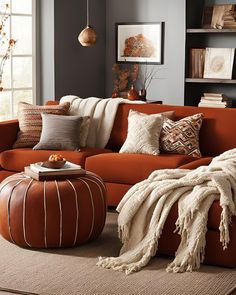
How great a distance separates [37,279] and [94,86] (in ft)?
16.5

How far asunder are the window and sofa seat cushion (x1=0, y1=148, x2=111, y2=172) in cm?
181

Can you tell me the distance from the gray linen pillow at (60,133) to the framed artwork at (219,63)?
239 centimetres

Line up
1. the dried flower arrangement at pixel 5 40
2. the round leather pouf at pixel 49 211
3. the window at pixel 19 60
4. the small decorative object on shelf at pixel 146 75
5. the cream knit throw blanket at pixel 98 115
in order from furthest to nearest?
the small decorative object on shelf at pixel 146 75 → the window at pixel 19 60 → the dried flower arrangement at pixel 5 40 → the cream knit throw blanket at pixel 98 115 → the round leather pouf at pixel 49 211

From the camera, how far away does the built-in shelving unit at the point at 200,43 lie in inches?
Answer: 332

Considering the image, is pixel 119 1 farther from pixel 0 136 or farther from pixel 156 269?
pixel 156 269

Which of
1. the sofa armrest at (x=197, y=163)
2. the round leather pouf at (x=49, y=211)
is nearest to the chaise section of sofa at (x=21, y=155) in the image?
the sofa armrest at (x=197, y=163)

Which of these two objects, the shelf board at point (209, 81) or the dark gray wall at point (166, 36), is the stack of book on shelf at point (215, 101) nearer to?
the shelf board at point (209, 81)

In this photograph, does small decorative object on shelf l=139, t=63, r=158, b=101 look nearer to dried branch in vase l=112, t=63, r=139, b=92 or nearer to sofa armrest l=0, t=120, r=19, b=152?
dried branch in vase l=112, t=63, r=139, b=92

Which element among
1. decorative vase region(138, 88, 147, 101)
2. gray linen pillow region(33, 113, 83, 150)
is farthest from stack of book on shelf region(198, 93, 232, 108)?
gray linen pillow region(33, 113, 83, 150)

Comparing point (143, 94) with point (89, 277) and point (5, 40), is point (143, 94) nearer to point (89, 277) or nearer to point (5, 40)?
point (5, 40)

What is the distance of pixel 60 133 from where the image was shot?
6.43 meters

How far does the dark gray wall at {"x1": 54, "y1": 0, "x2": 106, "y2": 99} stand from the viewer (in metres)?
8.43

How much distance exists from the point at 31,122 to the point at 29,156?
0.52 metres

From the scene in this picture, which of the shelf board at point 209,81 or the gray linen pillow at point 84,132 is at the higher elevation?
the shelf board at point 209,81
